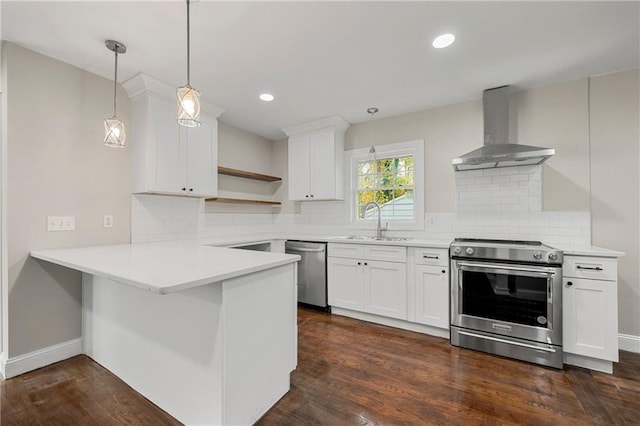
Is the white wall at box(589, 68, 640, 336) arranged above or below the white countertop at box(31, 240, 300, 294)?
above

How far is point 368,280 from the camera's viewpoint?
→ 10.3 ft

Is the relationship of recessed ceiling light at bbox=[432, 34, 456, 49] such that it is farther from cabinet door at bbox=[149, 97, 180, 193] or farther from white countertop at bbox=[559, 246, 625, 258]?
cabinet door at bbox=[149, 97, 180, 193]

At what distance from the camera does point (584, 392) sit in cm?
189

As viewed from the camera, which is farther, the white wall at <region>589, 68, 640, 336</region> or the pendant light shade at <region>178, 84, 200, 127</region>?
the white wall at <region>589, 68, 640, 336</region>

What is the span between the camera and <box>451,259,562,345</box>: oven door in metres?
2.23

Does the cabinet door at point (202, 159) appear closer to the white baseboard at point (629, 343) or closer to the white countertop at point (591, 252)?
the white countertop at point (591, 252)

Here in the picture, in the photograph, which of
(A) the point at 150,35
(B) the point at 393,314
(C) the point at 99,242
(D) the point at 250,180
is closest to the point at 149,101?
(A) the point at 150,35

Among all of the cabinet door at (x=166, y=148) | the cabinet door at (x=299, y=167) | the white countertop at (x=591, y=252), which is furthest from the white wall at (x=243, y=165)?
the white countertop at (x=591, y=252)

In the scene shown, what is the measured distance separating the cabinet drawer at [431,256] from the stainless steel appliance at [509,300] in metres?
0.10

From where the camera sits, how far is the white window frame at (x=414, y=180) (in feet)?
11.4

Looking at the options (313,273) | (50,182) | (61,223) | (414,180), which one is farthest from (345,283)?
(50,182)

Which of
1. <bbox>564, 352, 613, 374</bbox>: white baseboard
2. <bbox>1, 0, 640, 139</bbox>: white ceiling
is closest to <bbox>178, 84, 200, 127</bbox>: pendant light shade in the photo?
<bbox>1, 0, 640, 139</bbox>: white ceiling

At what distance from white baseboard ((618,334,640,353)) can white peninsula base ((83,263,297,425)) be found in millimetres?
2967

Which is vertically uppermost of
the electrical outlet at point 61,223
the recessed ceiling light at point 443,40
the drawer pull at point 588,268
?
the recessed ceiling light at point 443,40
